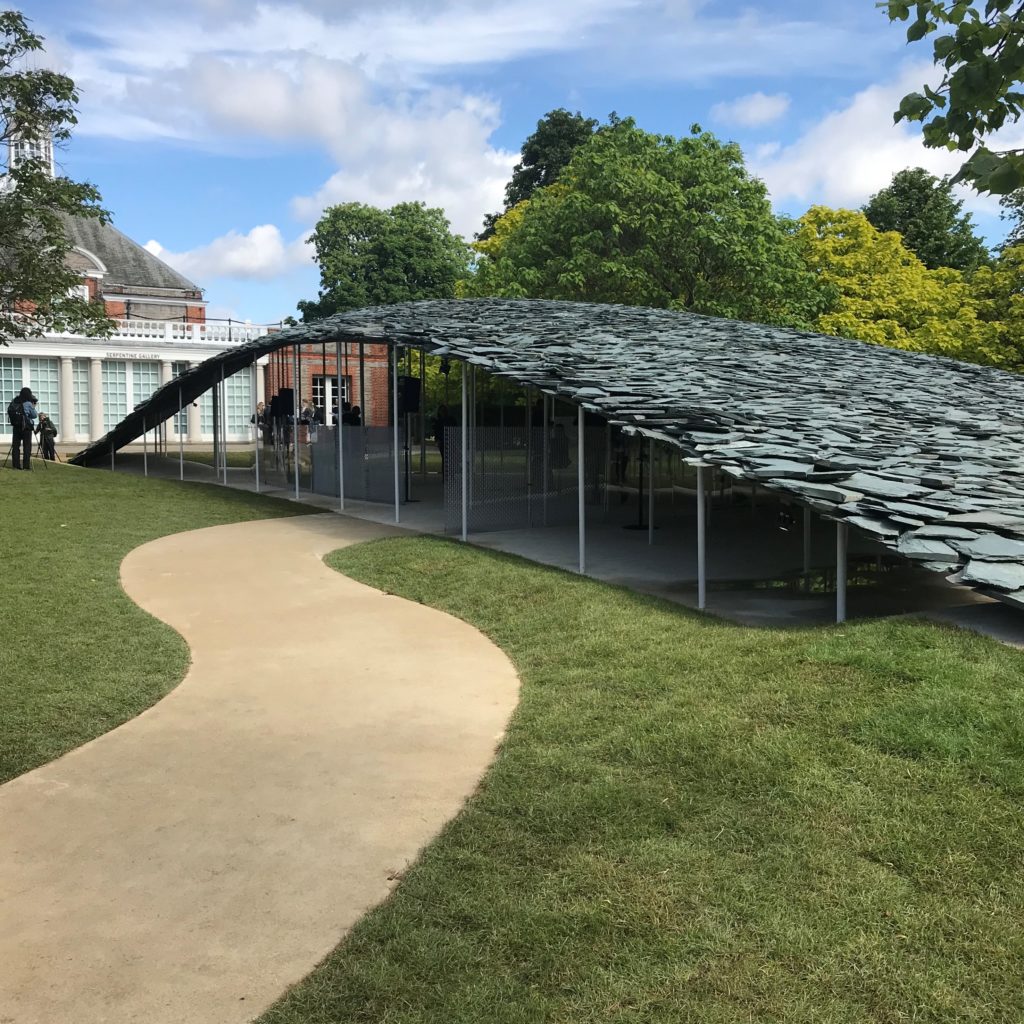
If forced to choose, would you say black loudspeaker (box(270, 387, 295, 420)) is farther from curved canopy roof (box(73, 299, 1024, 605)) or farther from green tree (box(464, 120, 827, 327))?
green tree (box(464, 120, 827, 327))

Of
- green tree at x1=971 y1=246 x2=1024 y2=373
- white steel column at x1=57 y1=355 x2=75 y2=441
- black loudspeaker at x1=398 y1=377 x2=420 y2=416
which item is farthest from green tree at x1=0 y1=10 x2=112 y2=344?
green tree at x1=971 y1=246 x2=1024 y2=373

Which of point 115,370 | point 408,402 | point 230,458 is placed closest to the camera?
point 408,402

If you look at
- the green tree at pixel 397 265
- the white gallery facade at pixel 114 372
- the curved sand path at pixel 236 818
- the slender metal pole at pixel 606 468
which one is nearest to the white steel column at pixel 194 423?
the white gallery facade at pixel 114 372

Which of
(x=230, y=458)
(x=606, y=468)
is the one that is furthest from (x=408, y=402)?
(x=230, y=458)

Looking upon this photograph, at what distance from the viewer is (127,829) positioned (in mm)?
4762

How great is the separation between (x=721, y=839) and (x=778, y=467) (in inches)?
213

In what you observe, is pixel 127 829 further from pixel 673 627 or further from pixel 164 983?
pixel 673 627

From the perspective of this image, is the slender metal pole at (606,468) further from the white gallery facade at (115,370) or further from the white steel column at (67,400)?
the white steel column at (67,400)

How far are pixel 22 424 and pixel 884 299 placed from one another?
77.0 feet

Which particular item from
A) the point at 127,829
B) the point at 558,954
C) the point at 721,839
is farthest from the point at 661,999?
the point at 127,829

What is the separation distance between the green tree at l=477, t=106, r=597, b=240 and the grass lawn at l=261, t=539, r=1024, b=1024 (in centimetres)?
4442

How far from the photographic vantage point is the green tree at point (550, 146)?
157 ft

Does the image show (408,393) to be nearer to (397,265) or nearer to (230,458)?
(230,458)

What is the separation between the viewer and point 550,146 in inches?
1895
